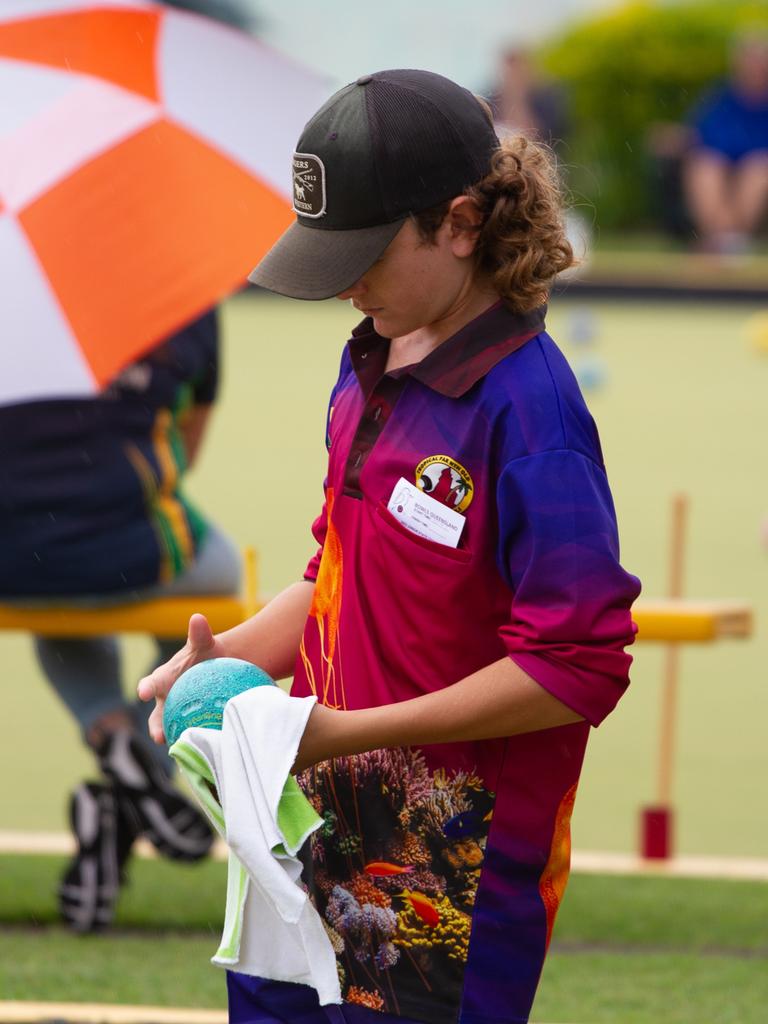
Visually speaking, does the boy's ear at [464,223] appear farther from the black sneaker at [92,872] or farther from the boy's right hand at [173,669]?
the black sneaker at [92,872]

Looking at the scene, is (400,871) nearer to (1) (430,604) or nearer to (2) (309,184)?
(1) (430,604)

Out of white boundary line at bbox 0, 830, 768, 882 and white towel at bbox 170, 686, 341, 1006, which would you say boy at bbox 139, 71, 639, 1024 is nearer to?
white towel at bbox 170, 686, 341, 1006

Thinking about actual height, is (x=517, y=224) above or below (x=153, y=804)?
Answer: above

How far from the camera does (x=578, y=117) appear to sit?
82.4ft

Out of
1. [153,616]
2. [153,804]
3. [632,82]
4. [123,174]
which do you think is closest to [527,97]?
[632,82]

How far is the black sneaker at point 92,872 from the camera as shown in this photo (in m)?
4.36

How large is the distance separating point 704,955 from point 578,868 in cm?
64

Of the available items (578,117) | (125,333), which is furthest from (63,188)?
(578,117)

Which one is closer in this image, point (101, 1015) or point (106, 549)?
point (101, 1015)

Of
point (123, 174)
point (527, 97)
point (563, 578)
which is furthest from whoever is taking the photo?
point (527, 97)

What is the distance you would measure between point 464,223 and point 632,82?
919 inches

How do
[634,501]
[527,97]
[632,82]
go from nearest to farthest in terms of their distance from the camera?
[634,501], [527,97], [632,82]

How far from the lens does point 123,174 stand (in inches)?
174

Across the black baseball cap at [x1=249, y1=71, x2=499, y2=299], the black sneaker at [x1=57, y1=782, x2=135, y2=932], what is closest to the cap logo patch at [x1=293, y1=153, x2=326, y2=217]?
the black baseball cap at [x1=249, y1=71, x2=499, y2=299]
